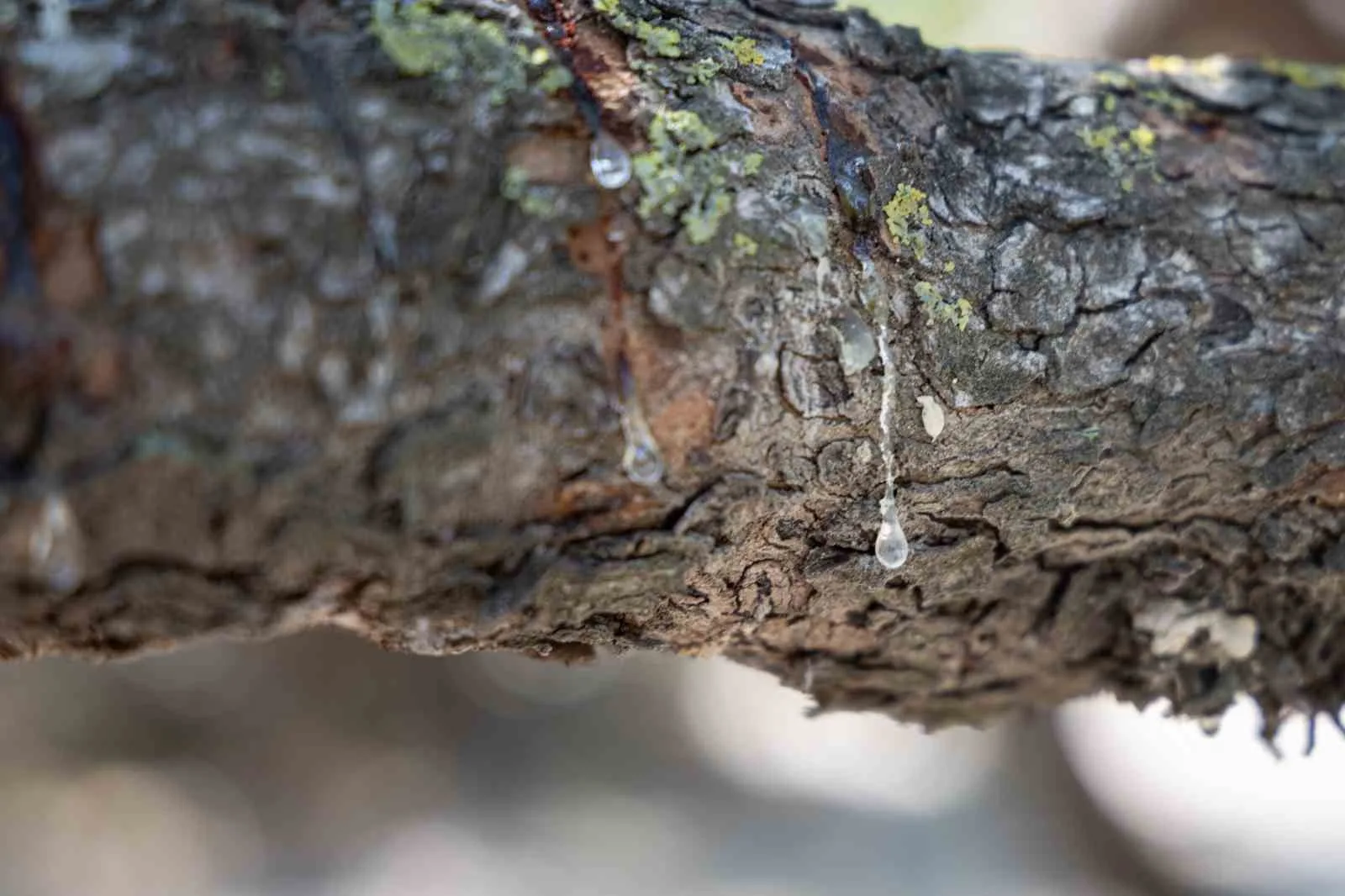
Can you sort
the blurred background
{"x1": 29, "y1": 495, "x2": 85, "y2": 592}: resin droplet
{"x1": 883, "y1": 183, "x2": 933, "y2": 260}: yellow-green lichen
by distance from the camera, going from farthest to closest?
the blurred background < {"x1": 883, "y1": 183, "x2": 933, "y2": 260}: yellow-green lichen < {"x1": 29, "y1": 495, "x2": 85, "y2": 592}: resin droplet

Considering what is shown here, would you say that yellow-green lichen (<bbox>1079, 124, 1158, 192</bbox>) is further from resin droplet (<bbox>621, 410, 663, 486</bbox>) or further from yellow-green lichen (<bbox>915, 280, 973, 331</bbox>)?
resin droplet (<bbox>621, 410, 663, 486</bbox>)

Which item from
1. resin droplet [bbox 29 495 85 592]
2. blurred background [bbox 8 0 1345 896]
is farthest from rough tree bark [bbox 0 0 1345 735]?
blurred background [bbox 8 0 1345 896]

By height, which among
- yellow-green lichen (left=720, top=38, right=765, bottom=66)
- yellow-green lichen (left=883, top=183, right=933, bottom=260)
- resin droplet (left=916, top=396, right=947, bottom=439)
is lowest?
resin droplet (left=916, top=396, right=947, bottom=439)

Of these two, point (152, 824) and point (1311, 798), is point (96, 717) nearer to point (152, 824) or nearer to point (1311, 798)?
point (152, 824)

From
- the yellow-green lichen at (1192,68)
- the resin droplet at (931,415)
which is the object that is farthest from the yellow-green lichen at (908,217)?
the yellow-green lichen at (1192,68)

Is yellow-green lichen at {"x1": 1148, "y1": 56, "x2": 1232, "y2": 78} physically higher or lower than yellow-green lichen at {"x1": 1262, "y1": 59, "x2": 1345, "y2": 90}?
lower

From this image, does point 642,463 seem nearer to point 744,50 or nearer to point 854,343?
point 854,343

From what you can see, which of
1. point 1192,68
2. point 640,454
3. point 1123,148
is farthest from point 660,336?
point 1192,68

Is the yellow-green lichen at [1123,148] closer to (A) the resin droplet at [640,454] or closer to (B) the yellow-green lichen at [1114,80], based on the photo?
(B) the yellow-green lichen at [1114,80]
